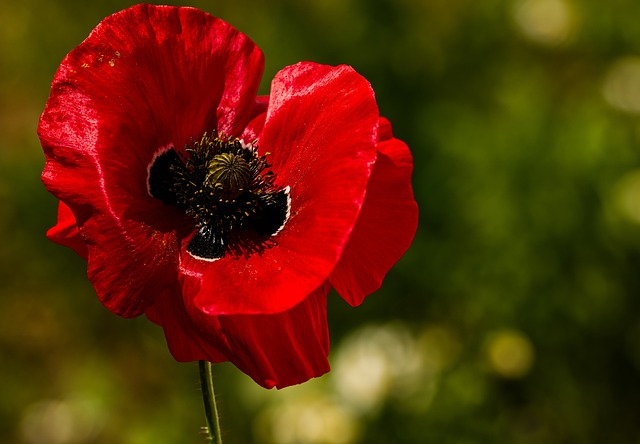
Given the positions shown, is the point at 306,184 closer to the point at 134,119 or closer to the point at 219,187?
the point at 219,187

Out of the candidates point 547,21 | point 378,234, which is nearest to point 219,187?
point 378,234

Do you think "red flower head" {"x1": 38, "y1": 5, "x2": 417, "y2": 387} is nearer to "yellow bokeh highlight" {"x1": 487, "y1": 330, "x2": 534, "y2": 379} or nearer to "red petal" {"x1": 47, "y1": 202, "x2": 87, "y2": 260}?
"red petal" {"x1": 47, "y1": 202, "x2": 87, "y2": 260}

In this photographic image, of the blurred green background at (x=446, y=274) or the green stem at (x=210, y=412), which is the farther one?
the blurred green background at (x=446, y=274)

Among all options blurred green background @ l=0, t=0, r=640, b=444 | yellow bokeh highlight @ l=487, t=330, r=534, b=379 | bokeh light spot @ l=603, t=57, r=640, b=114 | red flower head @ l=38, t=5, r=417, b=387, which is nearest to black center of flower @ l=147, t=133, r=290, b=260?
red flower head @ l=38, t=5, r=417, b=387

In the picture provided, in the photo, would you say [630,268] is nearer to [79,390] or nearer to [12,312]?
[79,390]

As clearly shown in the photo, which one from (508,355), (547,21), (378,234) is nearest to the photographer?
(378,234)

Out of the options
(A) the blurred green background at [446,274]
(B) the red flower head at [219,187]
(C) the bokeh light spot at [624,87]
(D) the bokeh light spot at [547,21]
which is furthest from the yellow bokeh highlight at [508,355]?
(D) the bokeh light spot at [547,21]

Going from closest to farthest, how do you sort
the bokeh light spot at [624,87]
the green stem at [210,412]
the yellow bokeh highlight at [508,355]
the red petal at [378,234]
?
the green stem at [210,412] → the red petal at [378,234] → the yellow bokeh highlight at [508,355] → the bokeh light spot at [624,87]

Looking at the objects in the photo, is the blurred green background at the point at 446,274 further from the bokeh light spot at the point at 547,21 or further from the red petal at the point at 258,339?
the red petal at the point at 258,339
